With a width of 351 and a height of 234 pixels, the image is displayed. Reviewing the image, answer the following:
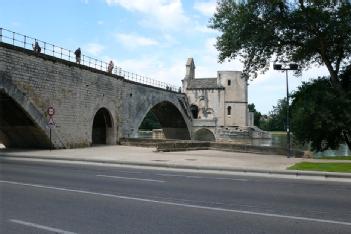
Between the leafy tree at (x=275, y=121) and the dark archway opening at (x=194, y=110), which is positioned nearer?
the dark archway opening at (x=194, y=110)

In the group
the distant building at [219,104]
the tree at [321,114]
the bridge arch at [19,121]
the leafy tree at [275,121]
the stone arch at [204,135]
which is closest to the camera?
the tree at [321,114]

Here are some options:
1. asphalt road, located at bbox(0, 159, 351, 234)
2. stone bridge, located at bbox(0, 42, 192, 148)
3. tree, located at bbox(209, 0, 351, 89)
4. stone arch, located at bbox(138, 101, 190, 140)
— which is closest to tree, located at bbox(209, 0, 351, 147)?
tree, located at bbox(209, 0, 351, 89)

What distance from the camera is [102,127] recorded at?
136 feet

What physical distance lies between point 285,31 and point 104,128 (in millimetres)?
19921

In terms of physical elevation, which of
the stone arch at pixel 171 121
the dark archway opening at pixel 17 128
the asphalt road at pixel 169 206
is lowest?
the asphalt road at pixel 169 206

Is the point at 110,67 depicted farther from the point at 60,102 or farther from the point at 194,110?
the point at 194,110

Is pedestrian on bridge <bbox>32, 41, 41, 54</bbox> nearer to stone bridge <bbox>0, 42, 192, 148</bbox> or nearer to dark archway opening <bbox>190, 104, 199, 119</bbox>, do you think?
stone bridge <bbox>0, 42, 192, 148</bbox>

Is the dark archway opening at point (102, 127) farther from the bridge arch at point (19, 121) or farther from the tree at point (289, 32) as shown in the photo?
the tree at point (289, 32)

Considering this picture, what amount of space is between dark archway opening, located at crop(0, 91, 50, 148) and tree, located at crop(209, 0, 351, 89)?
1390cm

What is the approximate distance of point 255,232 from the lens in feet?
20.6

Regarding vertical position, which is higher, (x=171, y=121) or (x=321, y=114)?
(x=171, y=121)

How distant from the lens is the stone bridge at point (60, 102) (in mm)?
26781

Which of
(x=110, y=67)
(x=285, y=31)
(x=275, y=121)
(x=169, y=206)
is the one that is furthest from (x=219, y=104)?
(x=275, y=121)

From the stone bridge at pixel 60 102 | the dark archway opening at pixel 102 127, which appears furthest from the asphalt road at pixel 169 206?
the dark archway opening at pixel 102 127
